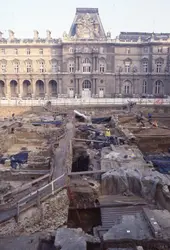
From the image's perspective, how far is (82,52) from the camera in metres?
57.4

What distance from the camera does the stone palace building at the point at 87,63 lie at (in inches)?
2287

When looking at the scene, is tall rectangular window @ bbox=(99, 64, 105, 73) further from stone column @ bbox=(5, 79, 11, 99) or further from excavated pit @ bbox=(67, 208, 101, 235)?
excavated pit @ bbox=(67, 208, 101, 235)

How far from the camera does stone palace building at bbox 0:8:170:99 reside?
58094 millimetres

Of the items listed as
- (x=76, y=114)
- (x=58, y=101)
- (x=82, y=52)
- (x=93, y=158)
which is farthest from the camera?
(x=82, y=52)

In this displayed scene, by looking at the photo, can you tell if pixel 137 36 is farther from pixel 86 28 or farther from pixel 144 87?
pixel 86 28

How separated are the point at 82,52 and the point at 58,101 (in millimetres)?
15821

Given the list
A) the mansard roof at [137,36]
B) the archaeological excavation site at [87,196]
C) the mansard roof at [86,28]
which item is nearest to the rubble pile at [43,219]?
the archaeological excavation site at [87,196]

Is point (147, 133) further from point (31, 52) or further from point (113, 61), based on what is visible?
point (31, 52)

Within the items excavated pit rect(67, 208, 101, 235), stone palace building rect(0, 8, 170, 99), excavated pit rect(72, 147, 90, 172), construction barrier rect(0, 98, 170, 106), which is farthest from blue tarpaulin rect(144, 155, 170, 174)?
stone palace building rect(0, 8, 170, 99)

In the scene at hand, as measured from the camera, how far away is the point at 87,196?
11125mm

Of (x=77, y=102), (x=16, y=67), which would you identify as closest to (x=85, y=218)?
(x=77, y=102)

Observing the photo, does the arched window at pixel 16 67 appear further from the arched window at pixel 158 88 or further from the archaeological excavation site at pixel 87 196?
the archaeological excavation site at pixel 87 196

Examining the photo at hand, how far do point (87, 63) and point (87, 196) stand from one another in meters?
50.1

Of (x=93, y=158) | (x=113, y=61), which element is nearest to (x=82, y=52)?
(x=113, y=61)
